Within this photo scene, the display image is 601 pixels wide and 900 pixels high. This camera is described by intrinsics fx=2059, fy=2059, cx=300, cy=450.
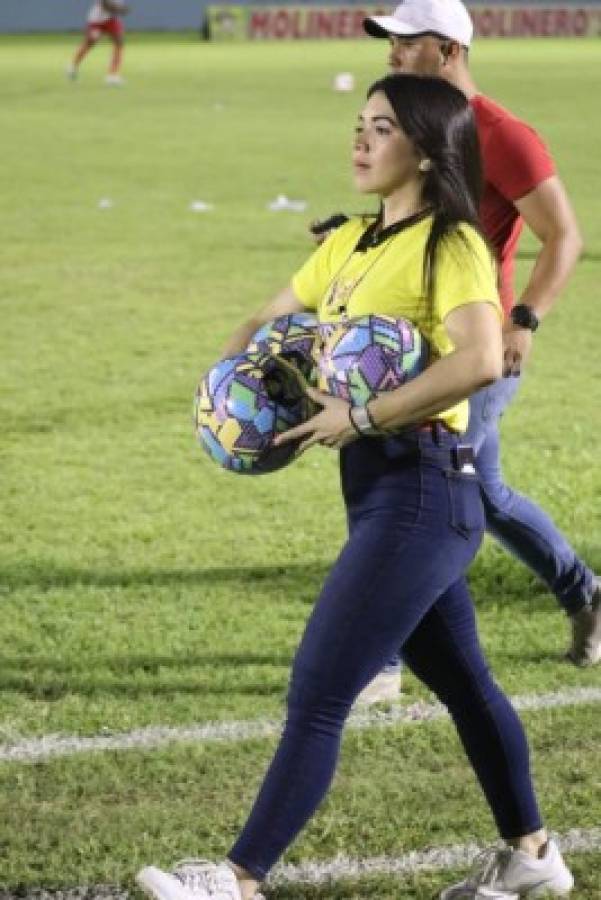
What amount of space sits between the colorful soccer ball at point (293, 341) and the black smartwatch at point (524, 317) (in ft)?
3.91

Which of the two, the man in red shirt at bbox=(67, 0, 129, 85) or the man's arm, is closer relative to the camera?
the man's arm

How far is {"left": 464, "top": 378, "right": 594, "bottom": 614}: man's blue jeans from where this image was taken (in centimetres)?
598

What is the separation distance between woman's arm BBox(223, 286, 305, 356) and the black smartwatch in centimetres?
108

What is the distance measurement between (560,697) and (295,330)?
187 cm

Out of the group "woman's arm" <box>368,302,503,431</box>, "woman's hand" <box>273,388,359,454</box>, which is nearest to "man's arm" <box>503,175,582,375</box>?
"woman's hand" <box>273,388,359,454</box>

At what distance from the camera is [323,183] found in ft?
71.1

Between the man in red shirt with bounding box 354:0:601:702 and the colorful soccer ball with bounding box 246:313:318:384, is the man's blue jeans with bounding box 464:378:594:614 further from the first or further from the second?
the colorful soccer ball with bounding box 246:313:318:384

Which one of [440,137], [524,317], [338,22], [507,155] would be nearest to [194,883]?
[440,137]

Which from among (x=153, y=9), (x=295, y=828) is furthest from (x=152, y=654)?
(x=153, y=9)

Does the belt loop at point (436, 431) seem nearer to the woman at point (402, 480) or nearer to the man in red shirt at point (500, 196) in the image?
the woman at point (402, 480)

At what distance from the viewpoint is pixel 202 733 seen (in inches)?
222

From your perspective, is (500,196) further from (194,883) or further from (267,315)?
(194,883)

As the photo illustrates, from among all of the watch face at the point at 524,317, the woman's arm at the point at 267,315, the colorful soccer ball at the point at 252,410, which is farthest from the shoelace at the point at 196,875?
the watch face at the point at 524,317

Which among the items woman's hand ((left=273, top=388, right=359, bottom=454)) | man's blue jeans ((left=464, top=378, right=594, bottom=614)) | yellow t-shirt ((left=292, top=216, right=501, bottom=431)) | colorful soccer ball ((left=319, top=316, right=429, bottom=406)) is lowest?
man's blue jeans ((left=464, top=378, right=594, bottom=614))
